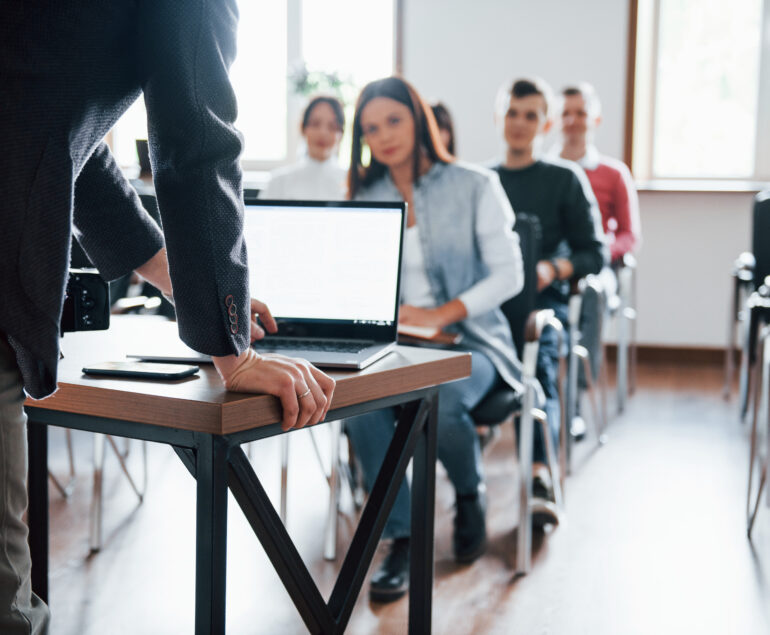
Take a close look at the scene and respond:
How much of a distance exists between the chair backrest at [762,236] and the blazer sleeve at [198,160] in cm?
305

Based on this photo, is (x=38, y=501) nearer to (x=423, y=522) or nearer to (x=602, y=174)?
(x=423, y=522)

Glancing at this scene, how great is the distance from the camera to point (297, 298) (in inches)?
59.0

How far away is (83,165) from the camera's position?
0.86 metres

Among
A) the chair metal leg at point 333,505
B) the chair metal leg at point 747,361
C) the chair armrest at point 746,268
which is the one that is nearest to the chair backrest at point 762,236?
the chair armrest at point 746,268

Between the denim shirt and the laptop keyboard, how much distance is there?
946 mm

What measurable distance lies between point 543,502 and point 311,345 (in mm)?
1289

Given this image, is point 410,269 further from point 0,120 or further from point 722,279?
point 722,279

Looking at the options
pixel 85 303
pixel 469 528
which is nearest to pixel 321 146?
pixel 469 528

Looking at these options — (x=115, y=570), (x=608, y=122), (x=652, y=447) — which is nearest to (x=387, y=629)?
(x=115, y=570)

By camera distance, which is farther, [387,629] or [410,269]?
[410,269]

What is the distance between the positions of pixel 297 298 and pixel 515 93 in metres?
2.13

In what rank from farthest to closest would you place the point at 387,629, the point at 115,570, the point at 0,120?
the point at 115,570 → the point at 387,629 → the point at 0,120

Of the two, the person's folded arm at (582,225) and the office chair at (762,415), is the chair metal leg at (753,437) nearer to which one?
the office chair at (762,415)

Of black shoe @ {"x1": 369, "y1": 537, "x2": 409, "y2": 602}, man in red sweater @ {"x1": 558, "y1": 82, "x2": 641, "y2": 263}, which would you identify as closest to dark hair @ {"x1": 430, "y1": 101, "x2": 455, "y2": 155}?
man in red sweater @ {"x1": 558, "y1": 82, "x2": 641, "y2": 263}
